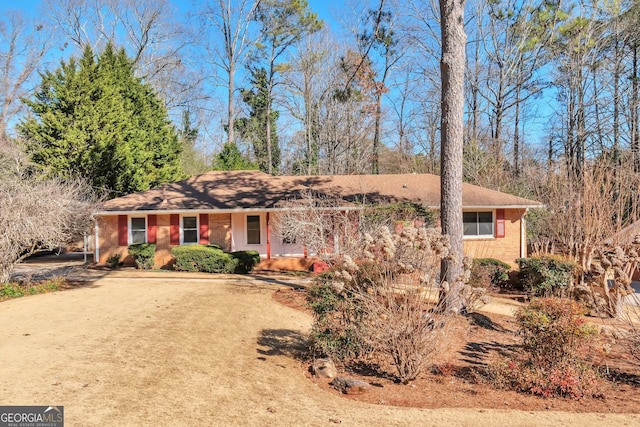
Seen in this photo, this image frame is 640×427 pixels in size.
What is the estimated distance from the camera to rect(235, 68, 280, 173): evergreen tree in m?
33.2

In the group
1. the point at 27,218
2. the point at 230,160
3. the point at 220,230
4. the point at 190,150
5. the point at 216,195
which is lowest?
the point at 220,230

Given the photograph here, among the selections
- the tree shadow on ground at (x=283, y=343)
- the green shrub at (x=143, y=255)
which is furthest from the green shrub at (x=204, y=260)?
the tree shadow on ground at (x=283, y=343)

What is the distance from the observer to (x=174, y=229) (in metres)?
17.7

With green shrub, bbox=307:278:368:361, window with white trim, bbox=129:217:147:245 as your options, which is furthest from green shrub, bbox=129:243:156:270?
green shrub, bbox=307:278:368:361

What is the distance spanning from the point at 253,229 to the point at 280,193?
1.92 m

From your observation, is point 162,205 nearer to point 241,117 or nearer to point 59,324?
point 59,324

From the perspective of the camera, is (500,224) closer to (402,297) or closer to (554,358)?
(554,358)

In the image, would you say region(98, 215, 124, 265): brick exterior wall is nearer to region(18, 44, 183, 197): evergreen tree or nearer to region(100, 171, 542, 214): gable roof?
region(100, 171, 542, 214): gable roof

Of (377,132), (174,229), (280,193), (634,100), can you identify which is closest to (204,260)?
(174,229)

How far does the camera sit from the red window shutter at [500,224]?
1714cm

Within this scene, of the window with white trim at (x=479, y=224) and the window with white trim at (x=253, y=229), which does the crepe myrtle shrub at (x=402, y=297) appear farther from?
the window with white trim at (x=253, y=229)

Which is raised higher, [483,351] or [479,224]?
[479,224]

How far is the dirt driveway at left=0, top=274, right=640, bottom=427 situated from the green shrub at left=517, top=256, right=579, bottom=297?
26.8 ft

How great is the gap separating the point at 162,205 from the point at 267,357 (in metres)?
12.3
